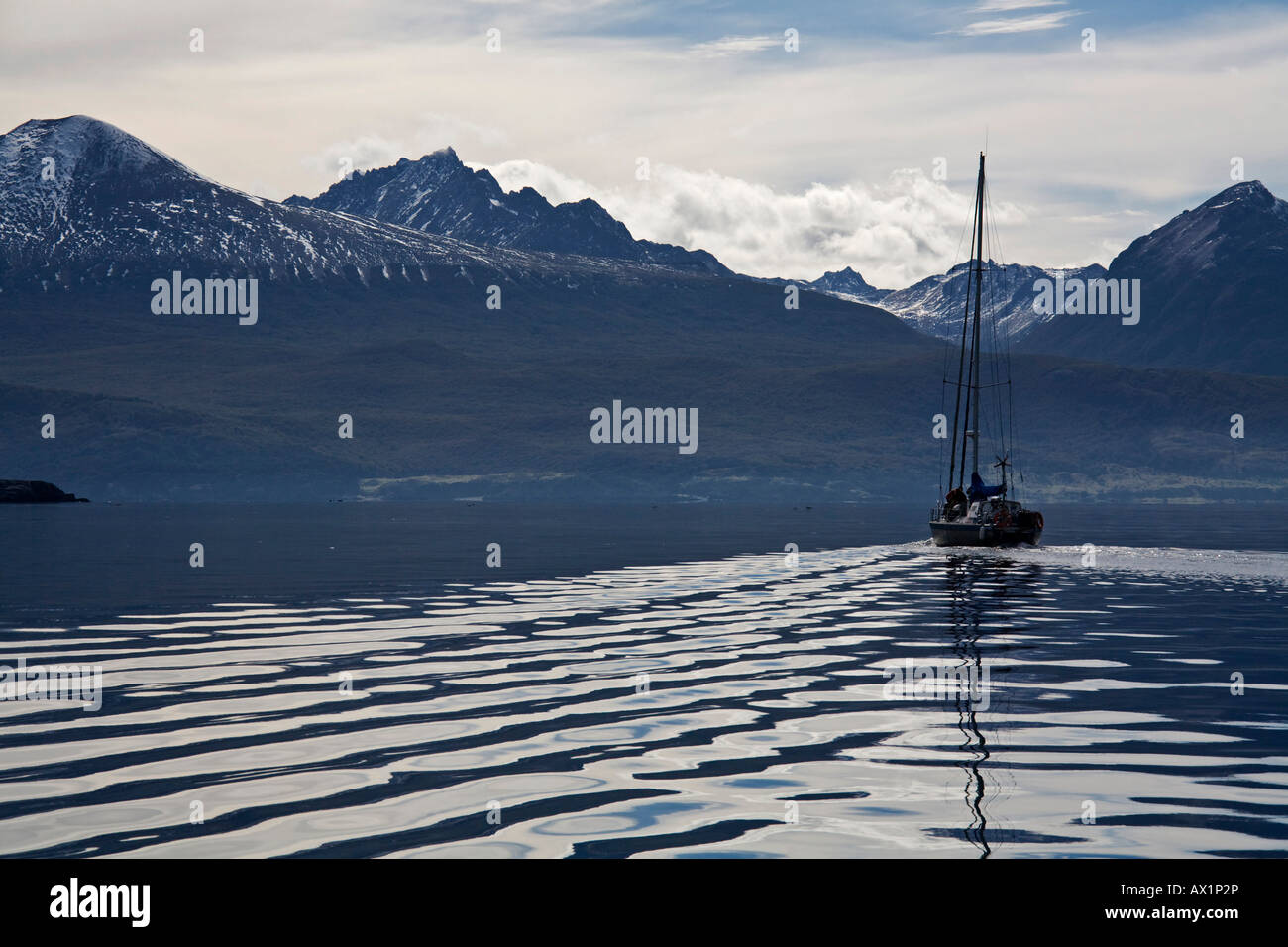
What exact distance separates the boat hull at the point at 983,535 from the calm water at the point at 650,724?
2800 cm

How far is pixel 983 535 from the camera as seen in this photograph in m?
79.6

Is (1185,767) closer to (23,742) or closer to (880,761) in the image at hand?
(880,761)

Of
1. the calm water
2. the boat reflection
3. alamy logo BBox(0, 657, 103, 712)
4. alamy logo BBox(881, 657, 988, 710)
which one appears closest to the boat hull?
the boat reflection

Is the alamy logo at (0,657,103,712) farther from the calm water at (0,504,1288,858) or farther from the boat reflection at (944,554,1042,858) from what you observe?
the boat reflection at (944,554,1042,858)

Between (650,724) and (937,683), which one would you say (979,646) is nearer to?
(937,683)

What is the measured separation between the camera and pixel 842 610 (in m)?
43.2
